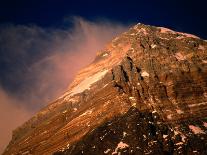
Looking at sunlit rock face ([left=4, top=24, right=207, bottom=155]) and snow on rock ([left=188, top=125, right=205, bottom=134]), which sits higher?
sunlit rock face ([left=4, top=24, right=207, bottom=155])

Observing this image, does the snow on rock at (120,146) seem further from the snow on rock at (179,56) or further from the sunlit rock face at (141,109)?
the snow on rock at (179,56)

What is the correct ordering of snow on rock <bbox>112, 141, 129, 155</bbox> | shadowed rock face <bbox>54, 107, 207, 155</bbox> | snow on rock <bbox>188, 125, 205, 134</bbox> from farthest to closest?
1. snow on rock <bbox>188, 125, 205, 134</bbox>
2. snow on rock <bbox>112, 141, 129, 155</bbox>
3. shadowed rock face <bbox>54, 107, 207, 155</bbox>

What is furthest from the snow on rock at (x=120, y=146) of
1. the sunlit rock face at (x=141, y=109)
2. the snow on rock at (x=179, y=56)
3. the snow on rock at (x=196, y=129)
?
the snow on rock at (x=179, y=56)

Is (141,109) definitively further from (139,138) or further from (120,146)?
(120,146)

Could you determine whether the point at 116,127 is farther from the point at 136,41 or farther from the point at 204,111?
the point at 136,41

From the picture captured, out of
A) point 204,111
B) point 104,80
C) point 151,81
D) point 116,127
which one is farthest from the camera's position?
point 104,80

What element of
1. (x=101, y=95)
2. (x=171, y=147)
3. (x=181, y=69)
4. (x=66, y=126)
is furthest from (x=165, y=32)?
(x=171, y=147)

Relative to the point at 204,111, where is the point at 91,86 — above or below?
above

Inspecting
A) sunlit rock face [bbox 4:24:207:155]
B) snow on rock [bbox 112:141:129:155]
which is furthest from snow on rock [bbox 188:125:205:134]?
snow on rock [bbox 112:141:129:155]

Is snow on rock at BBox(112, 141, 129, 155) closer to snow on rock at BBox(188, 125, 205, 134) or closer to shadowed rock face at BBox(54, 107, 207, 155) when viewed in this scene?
shadowed rock face at BBox(54, 107, 207, 155)
